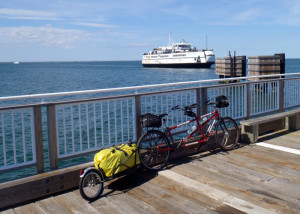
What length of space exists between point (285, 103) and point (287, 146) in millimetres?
2405

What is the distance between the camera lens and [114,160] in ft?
14.8

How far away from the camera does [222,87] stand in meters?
6.80

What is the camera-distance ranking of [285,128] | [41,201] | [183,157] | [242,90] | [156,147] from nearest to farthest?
1. [41,201]
2. [156,147]
3. [183,157]
4. [242,90]
5. [285,128]

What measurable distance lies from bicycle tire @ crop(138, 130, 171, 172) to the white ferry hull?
294 feet

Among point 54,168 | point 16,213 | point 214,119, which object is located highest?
point 214,119

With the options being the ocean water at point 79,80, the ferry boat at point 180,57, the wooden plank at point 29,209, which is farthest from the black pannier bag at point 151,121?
the ferry boat at point 180,57

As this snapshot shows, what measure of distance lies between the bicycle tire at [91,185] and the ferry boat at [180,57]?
298 ft

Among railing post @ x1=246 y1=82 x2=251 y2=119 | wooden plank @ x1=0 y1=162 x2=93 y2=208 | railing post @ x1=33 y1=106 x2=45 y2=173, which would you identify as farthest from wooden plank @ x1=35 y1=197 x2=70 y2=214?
railing post @ x1=246 y1=82 x2=251 y2=119

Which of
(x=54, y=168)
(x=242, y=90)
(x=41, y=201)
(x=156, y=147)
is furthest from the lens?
(x=242, y=90)

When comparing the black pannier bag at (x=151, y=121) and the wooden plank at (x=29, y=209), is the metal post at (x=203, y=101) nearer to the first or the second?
the black pannier bag at (x=151, y=121)

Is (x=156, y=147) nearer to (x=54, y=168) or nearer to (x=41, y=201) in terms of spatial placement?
(x=54, y=168)

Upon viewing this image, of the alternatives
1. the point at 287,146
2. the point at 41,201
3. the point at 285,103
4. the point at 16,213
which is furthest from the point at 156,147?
the point at 285,103

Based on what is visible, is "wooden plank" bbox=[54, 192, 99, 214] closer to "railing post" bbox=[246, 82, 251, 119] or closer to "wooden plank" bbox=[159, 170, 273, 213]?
"wooden plank" bbox=[159, 170, 273, 213]

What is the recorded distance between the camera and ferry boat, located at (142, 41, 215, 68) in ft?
306
